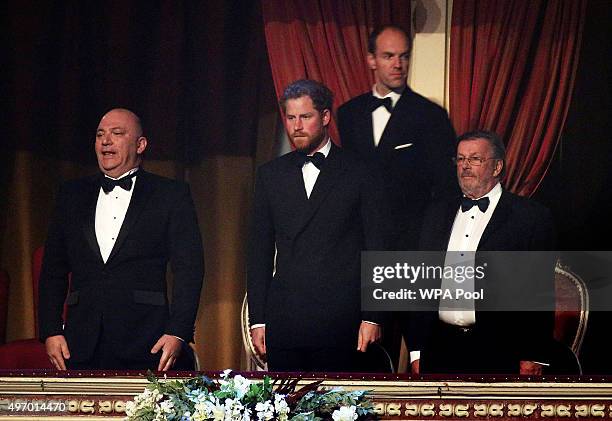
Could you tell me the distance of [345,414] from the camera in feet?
16.0

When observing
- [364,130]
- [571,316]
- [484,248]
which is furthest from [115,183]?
[571,316]

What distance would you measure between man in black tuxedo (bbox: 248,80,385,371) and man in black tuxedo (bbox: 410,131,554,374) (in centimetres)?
32

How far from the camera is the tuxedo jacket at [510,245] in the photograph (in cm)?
624

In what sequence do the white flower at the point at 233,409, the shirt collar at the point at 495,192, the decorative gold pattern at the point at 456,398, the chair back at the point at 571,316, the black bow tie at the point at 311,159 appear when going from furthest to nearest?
the black bow tie at the point at 311,159
the shirt collar at the point at 495,192
the chair back at the point at 571,316
the decorative gold pattern at the point at 456,398
the white flower at the point at 233,409

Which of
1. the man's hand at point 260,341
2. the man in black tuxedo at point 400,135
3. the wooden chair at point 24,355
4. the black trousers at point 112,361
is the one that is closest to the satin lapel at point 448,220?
the man in black tuxedo at point 400,135

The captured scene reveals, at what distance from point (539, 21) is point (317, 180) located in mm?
1522

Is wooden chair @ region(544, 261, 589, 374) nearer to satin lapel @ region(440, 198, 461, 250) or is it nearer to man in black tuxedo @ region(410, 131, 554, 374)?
man in black tuxedo @ region(410, 131, 554, 374)

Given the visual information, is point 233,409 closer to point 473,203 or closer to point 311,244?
point 311,244

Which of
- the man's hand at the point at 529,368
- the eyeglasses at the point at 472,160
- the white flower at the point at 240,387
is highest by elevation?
the eyeglasses at the point at 472,160

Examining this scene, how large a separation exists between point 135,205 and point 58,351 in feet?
3.00

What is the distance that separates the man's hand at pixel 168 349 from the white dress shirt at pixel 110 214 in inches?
21.8

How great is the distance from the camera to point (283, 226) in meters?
6.43

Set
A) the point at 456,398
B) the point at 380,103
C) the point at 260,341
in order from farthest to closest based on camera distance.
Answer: the point at 380,103, the point at 260,341, the point at 456,398

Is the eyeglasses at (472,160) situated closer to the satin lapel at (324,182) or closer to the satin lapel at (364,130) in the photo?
the satin lapel at (364,130)
